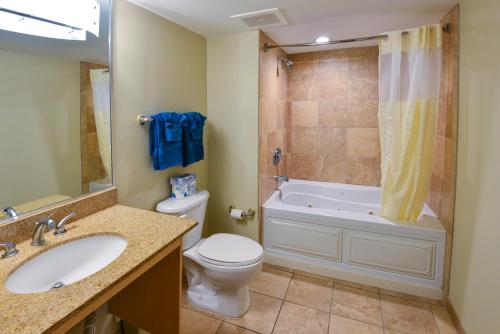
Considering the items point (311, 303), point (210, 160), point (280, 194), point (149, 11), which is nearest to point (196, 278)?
point (311, 303)

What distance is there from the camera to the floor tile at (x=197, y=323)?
5.96 feet

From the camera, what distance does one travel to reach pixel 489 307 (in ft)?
4.66

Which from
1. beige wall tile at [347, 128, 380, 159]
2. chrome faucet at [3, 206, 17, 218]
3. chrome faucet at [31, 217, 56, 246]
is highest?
beige wall tile at [347, 128, 380, 159]

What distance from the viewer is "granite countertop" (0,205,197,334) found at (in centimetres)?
79

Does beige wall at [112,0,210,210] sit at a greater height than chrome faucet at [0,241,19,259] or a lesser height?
greater

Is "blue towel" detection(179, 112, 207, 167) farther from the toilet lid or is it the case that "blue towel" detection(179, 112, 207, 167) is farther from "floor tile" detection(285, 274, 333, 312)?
"floor tile" detection(285, 274, 333, 312)

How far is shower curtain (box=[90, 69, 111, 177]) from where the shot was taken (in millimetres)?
1555

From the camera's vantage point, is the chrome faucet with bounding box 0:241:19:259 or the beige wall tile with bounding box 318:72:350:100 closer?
the chrome faucet with bounding box 0:241:19:259

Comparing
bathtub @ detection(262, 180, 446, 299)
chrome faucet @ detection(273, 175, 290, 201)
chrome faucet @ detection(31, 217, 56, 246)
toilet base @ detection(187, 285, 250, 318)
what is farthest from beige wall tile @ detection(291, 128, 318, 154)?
chrome faucet @ detection(31, 217, 56, 246)

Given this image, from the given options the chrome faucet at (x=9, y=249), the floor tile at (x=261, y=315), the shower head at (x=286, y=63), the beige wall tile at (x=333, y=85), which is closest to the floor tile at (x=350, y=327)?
the floor tile at (x=261, y=315)

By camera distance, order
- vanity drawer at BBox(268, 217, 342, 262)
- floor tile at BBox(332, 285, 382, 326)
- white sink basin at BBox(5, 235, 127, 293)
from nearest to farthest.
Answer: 1. white sink basin at BBox(5, 235, 127, 293)
2. floor tile at BBox(332, 285, 382, 326)
3. vanity drawer at BBox(268, 217, 342, 262)

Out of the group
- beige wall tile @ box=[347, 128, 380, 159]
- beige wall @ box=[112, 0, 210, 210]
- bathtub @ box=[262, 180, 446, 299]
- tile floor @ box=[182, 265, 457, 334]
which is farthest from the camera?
beige wall tile @ box=[347, 128, 380, 159]

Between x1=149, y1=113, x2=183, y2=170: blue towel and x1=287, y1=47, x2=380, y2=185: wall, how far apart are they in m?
1.77

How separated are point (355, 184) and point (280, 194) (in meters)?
0.93
